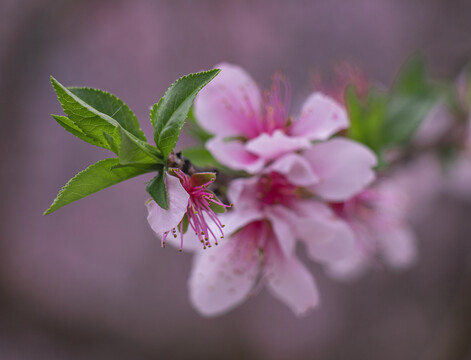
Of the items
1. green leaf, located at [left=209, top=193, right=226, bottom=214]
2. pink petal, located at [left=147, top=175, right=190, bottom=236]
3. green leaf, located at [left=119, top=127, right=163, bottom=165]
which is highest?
green leaf, located at [left=119, top=127, right=163, bottom=165]

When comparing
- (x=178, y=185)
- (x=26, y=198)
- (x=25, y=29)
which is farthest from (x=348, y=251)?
(x=25, y=29)

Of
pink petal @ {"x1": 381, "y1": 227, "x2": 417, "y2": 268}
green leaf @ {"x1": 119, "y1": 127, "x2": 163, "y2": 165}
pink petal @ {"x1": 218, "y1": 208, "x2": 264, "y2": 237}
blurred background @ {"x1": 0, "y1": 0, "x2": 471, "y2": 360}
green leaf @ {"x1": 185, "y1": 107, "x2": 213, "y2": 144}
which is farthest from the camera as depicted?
blurred background @ {"x1": 0, "y1": 0, "x2": 471, "y2": 360}

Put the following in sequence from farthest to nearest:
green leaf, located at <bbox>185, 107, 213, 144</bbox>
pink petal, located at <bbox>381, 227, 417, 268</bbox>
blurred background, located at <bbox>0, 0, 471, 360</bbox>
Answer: blurred background, located at <bbox>0, 0, 471, 360</bbox>, pink petal, located at <bbox>381, 227, 417, 268</bbox>, green leaf, located at <bbox>185, 107, 213, 144</bbox>

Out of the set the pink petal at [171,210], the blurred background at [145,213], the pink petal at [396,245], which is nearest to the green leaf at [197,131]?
the pink petal at [171,210]

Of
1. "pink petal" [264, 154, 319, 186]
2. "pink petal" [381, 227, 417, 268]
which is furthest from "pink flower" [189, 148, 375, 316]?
"pink petal" [381, 227, 417, 268]

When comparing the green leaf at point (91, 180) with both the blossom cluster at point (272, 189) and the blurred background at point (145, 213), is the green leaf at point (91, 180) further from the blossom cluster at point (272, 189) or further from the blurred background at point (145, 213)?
the blurred background at point (145, 213)

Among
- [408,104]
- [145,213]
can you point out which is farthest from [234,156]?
[145,213]

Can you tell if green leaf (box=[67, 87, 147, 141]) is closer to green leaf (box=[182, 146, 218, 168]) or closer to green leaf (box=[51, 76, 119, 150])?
green leaf (box=[51, 76, 119, 150])
